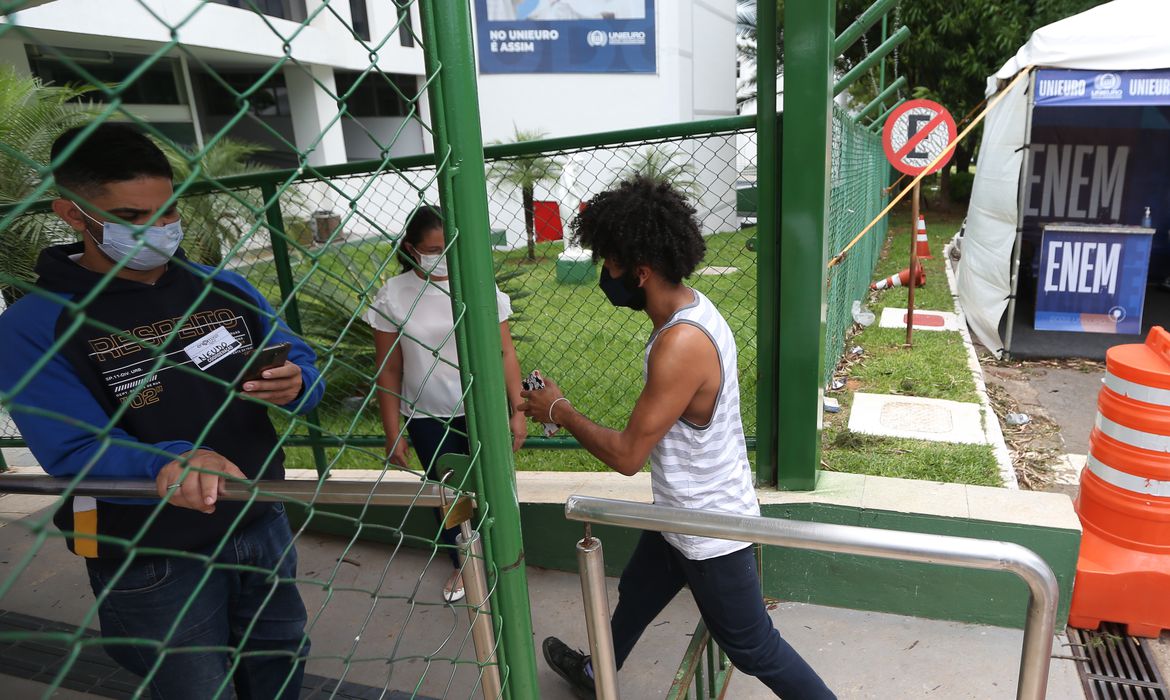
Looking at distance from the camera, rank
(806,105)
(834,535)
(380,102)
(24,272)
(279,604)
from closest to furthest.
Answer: (834,535) < (279,604) < (806,105) < (24,272) < (380,102)

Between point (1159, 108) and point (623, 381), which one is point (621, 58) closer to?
point (1159, 108)

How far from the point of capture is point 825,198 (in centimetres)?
281

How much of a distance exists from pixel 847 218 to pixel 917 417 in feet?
7.31

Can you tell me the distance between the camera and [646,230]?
2033mm

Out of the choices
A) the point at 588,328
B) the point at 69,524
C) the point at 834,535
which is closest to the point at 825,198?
the point at 834,535

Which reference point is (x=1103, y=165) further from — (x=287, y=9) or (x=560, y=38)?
(x=287, y=9)

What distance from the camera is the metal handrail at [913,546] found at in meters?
1.35

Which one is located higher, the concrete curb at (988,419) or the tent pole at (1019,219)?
the tent pole at (1019,219)

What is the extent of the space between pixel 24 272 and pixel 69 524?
407 cm

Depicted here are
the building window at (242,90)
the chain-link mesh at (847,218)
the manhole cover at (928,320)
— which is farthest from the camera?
the building window at (242,90)

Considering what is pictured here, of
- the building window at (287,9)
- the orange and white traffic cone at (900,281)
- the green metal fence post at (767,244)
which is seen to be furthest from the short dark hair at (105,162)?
the building window at (287,9)

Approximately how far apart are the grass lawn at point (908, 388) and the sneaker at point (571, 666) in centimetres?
199

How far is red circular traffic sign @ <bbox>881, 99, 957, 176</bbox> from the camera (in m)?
6.70

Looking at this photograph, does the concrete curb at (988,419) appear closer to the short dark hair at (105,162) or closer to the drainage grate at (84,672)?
the drainage grate at (84,672)
